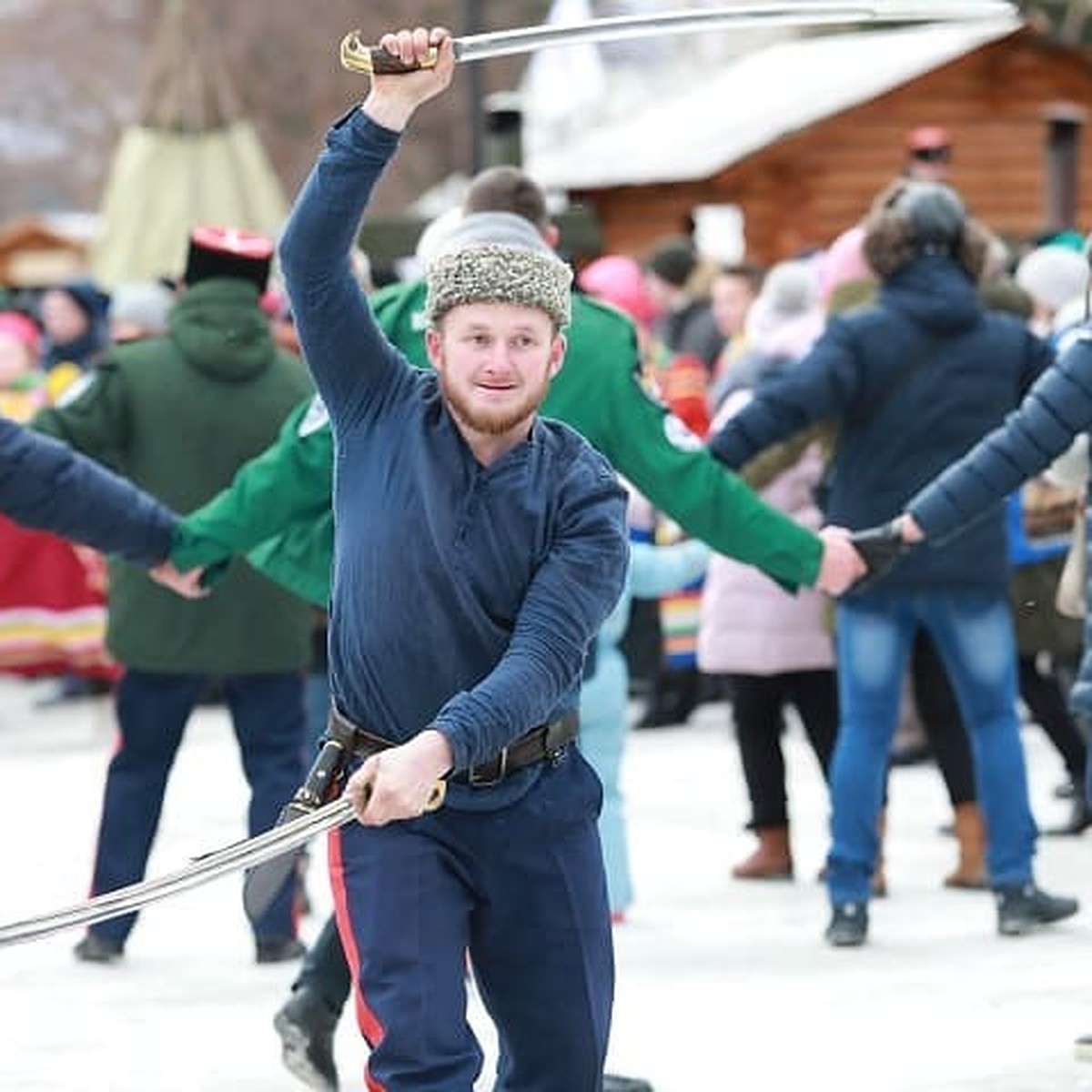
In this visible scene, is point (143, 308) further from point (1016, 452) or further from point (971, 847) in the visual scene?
point (1016, 452)

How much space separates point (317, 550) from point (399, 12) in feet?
140

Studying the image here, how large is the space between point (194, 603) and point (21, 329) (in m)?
7.52

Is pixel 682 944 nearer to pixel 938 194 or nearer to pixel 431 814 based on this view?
pixel 938 194

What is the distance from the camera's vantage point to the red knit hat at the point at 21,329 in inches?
593

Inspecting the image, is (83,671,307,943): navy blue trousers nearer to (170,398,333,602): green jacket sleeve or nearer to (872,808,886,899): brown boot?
(170,398,333,602): green jacket sleeve

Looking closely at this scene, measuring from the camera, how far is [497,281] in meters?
4.92

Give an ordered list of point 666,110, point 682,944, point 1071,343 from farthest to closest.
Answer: point 666,110 < point 682,944 < point 1071,343

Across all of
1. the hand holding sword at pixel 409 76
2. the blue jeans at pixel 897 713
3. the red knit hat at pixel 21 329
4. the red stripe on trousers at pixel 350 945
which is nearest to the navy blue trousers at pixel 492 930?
the red stripe on trousers at pixel 350 945

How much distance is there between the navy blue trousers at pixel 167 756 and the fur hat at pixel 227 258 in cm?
103

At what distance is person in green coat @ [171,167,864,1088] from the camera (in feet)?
22.9

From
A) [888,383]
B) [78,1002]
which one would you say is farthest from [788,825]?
[78,1002]

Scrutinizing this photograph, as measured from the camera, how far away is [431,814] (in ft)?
16.4

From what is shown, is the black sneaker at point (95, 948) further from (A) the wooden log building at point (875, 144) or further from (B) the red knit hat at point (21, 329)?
(A) the wooden log building at point (875, 144)

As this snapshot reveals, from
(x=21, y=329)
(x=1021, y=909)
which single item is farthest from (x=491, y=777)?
(x=21, y=329)
